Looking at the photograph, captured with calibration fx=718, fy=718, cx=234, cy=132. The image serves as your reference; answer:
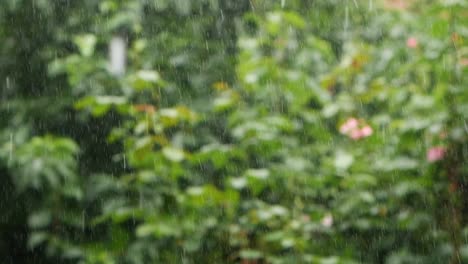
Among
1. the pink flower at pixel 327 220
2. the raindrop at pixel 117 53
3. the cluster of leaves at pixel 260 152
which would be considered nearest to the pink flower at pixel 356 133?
the cluster of leaves at pixel 260 152

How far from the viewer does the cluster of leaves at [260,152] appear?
6.12 feet

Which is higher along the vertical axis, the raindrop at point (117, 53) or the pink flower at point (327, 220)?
the raindrop at point (117, 53)

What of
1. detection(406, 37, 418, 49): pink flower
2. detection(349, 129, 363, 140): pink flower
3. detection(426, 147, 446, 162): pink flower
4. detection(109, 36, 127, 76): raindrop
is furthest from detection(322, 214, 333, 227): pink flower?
detection(109, 36, 127, 76): raindrop

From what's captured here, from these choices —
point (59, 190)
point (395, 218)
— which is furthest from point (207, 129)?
point (395, 218)

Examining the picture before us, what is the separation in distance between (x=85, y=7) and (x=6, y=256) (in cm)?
107

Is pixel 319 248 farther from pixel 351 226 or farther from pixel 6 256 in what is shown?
pixel 6 256

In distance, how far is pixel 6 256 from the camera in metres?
2.91

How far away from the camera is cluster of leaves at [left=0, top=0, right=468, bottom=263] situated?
1.86m

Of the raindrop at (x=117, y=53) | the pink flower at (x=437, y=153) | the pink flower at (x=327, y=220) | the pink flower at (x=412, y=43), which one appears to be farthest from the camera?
the raindrop at (x=117, y=53)

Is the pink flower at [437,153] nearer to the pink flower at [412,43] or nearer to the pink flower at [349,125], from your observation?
the pink flower at [349,125]

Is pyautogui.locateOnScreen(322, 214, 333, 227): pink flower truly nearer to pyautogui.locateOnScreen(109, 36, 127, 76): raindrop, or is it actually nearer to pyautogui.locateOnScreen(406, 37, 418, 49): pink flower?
pyautogui.locateOnScreen(406, 37, 418, 49): pink flower

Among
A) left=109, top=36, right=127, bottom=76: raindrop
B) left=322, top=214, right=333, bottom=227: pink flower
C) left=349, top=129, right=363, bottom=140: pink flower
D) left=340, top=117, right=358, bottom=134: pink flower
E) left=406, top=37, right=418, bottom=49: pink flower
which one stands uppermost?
left=109, top=36, right=127, bottom=76: raindrop

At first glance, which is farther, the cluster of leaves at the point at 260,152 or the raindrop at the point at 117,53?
the raindrop at the point at 117,53

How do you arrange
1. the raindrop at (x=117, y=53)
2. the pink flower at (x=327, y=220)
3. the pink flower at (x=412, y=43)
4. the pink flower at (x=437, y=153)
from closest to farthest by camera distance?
the pink flower at (x=437, y=153), the pink flower at (x=327, y=220), the pink flower at (x=412, y=43), the raindrop at (x=117, y=53)
